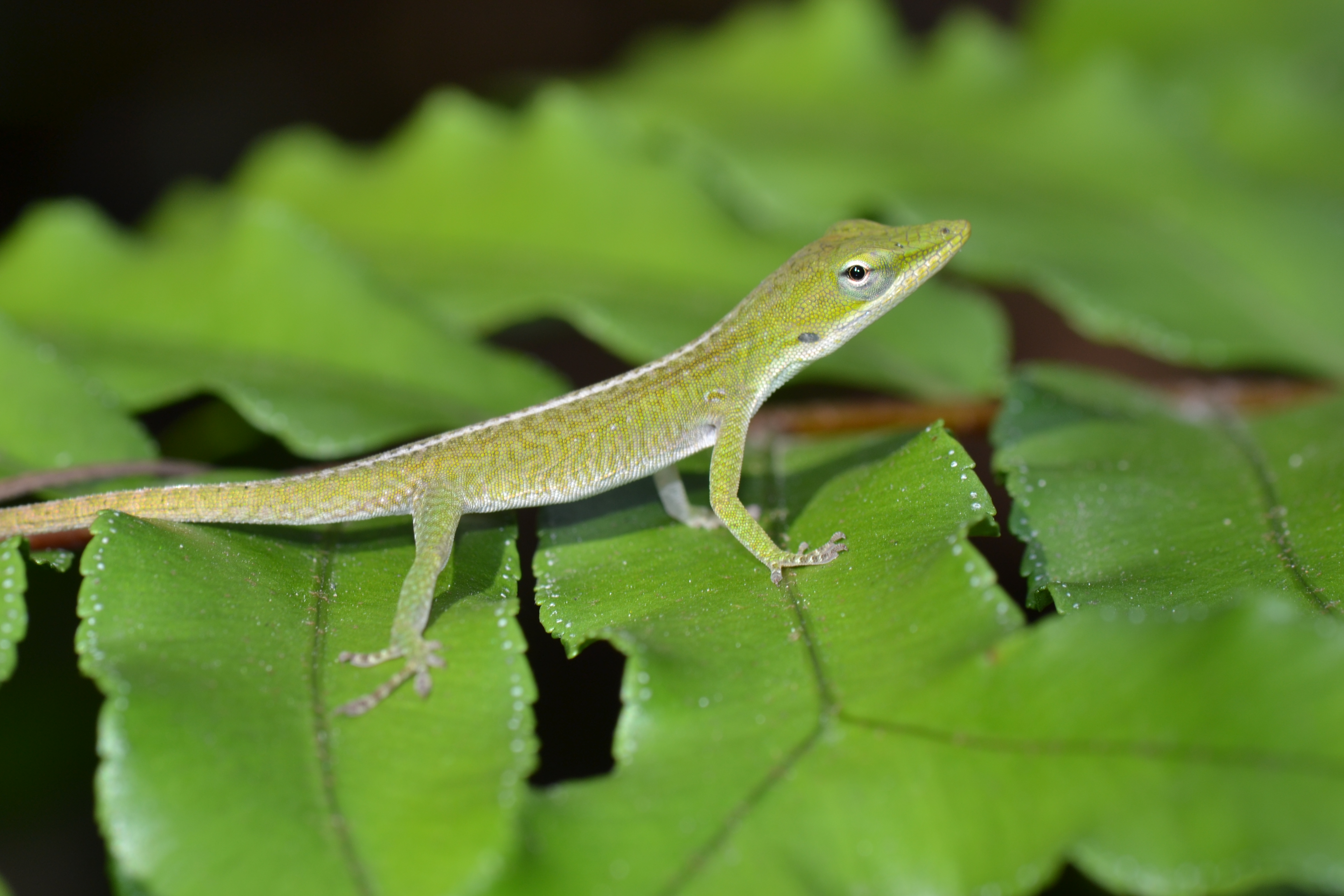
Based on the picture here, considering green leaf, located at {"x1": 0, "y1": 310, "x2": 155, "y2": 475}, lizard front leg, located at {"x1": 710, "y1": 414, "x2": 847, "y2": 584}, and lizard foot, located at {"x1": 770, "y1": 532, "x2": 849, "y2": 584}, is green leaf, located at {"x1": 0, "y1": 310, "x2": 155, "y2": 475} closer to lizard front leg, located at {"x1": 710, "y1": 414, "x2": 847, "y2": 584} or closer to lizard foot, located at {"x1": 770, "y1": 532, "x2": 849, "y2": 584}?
lizard front leg, located at {"x1": 710, "y1": 414, "x2": 847, "y2": 584}

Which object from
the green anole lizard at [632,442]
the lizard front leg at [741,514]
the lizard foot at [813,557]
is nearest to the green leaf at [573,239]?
the green anole lizard at [632,442]

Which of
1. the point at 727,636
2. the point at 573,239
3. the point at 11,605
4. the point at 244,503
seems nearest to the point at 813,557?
the point at 727,636

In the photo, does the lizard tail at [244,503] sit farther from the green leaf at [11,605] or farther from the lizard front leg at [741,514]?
the lizard front leg at [741,514]

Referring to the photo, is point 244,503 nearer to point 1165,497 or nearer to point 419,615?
point 419,615

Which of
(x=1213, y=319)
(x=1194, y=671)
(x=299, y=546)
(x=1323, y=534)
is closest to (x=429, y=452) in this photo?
(x=299, y=546)

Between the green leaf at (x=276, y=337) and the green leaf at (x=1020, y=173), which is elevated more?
the green leaf at (x=1020, y=173)

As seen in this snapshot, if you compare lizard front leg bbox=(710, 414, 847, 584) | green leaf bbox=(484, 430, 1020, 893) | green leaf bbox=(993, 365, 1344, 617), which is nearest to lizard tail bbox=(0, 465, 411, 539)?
green leaf bbox=(484, 430, 1020, 893)
